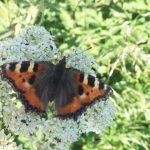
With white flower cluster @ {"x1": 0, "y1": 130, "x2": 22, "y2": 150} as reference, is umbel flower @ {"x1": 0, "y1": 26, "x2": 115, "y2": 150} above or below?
above

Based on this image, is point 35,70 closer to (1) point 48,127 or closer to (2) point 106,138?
(1) point 48,127

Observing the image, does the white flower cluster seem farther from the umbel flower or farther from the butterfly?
the butterfly

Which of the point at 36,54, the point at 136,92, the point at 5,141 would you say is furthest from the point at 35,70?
the point at 136,92

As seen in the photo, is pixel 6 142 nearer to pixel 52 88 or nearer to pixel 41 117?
pixel 41 117

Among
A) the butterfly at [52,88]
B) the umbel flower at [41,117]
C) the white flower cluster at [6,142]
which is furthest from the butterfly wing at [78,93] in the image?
the white flower cluster at [6,142]

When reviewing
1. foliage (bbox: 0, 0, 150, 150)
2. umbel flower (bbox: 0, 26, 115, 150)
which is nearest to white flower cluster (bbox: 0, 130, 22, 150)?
umbel flower (bbox: 0, 26, 115, 150)

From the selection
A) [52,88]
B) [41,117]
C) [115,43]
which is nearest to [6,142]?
[41,117]
